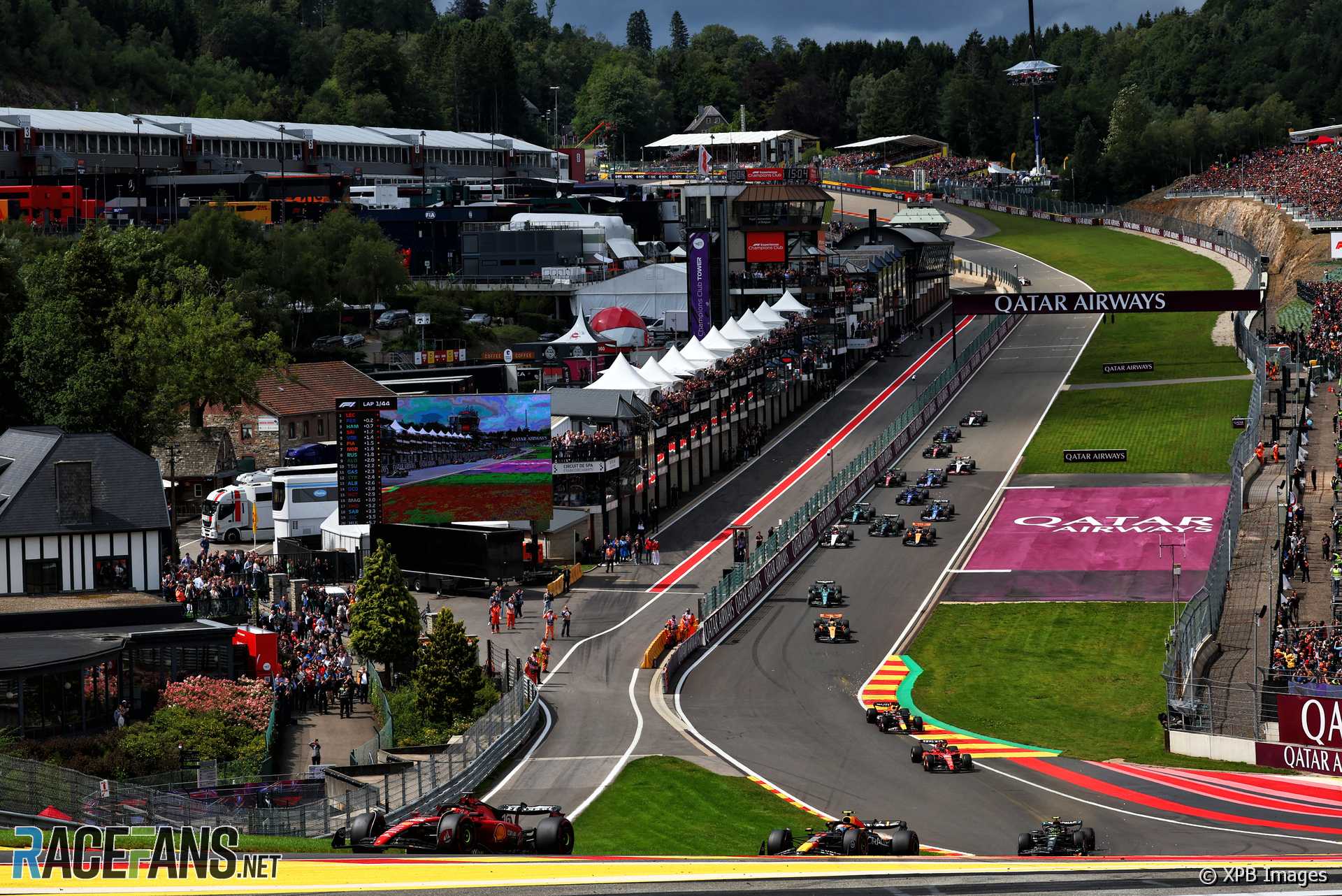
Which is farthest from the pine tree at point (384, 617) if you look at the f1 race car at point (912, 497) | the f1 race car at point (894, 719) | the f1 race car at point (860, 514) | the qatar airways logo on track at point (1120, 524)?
the qatar airways logo on track at point (1120, 524)

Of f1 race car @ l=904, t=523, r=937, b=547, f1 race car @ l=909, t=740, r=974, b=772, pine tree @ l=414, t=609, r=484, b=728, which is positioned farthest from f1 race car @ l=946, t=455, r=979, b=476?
pine tree @ l=414, t=609, r=484, b=728

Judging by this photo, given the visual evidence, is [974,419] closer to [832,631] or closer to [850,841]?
[832,631]

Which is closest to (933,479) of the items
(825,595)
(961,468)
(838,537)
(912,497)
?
(961,468)

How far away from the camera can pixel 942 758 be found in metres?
48.6

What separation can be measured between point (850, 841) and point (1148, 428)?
67.6 meters

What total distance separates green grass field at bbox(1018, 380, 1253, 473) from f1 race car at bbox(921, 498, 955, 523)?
970cm

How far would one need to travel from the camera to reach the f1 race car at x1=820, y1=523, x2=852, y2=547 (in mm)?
77625

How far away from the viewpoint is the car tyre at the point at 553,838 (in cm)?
3538

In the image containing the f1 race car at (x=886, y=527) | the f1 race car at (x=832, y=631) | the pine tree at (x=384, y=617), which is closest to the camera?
the pine tree at (x=384, y=617)

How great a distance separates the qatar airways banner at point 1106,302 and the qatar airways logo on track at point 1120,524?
1334 inches

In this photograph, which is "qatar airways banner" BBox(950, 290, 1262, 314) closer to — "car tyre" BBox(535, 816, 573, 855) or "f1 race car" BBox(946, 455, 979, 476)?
"f1 race car" BBox(946, 455, 979, 476)

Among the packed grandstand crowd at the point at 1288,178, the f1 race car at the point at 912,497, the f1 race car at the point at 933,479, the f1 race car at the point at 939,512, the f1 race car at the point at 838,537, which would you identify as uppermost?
the packed grandstand crowd at the point at 1288,178

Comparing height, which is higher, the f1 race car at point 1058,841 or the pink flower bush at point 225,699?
the pink flower bush at point 225,699

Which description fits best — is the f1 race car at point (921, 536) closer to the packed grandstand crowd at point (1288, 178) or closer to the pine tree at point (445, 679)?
the pine tree at point (445, 679)
